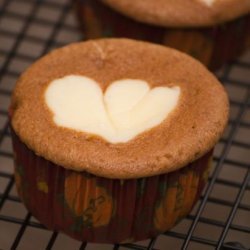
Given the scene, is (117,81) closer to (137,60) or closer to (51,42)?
(137,60)

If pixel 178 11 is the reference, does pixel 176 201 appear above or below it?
below

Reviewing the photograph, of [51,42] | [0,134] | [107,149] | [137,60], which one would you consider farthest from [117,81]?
[51,42]

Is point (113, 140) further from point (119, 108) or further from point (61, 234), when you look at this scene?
point (61, 234)

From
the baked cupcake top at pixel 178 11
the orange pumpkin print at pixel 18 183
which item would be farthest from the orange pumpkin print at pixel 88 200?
the baked cupcake top at pixel 178 11

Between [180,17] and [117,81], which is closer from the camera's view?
[117,81]

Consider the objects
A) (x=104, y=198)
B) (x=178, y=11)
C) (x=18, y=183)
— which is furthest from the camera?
(x=178, y=11)

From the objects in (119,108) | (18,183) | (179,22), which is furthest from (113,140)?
(179,22)
